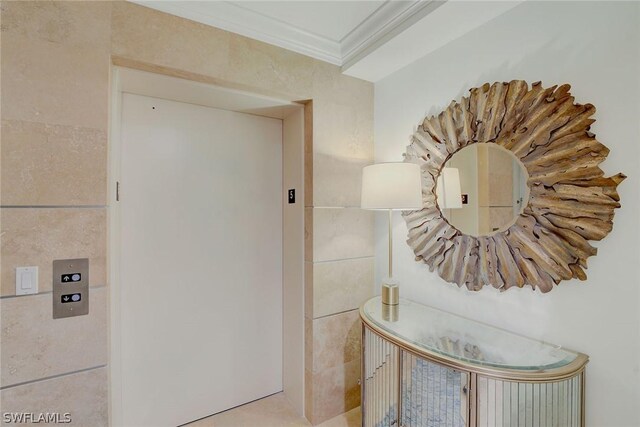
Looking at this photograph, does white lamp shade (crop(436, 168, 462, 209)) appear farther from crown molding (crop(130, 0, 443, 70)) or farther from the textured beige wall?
the textured beige wall

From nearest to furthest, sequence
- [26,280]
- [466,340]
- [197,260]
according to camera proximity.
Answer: [26,280] < [466,340] < [197,260]

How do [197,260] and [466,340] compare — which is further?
[197,260]

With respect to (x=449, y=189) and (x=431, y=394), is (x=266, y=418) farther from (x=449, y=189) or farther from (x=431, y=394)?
(x=449, y=189)

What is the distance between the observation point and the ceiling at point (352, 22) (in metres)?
1.49

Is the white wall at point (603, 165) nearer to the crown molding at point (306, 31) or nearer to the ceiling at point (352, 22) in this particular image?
the ceiling at point (352, 22)

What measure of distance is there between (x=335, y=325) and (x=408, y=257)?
696mm

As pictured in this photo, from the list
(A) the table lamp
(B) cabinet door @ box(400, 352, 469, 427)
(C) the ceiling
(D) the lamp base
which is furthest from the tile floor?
(C) the ceiling

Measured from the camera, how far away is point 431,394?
1.27m

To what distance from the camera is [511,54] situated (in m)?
1.44

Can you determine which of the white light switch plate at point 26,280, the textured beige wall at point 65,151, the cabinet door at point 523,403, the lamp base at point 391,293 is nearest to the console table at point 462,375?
the cabinet door at point 523,403

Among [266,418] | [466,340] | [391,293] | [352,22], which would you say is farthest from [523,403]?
[352,22]

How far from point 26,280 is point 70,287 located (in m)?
0.15

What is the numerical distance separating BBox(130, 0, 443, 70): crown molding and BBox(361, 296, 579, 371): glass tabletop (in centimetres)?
160

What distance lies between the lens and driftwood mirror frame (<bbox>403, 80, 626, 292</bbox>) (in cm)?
117
